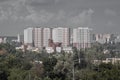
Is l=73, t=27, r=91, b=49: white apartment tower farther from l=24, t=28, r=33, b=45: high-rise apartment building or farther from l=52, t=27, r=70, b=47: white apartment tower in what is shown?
l=24, t=28, r=33, b=45: high-rise apartment building

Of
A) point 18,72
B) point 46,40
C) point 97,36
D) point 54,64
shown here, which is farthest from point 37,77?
point 97,36

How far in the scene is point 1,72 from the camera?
88.3 feet

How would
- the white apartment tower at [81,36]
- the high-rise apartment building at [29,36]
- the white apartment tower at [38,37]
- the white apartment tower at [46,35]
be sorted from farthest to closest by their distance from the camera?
the high-rise apartment building at [29,36] → the white apartment tower at [38,37] → the white apartment tower at [46,35] → the white apartment tower at [81,36]

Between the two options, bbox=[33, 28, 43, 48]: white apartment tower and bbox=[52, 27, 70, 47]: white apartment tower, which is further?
bbox=[33, 28, 43, 48]: white apartment tower

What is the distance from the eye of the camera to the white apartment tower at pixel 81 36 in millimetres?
108500

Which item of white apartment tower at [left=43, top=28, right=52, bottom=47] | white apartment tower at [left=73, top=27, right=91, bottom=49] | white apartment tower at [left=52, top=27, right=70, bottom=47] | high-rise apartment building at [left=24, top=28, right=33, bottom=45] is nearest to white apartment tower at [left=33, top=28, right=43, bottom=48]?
white apartment tower at [left=43, top=28, right=52, bottom=47]

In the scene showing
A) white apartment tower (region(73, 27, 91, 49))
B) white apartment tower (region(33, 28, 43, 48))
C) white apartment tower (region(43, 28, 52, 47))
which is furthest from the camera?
white apartment tower (region(33, 28, 43, 48))

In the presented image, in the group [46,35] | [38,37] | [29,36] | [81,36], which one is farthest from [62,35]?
[29,36]

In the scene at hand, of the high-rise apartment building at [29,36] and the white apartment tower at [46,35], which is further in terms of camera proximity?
the high-rise apartment building at [29,36]

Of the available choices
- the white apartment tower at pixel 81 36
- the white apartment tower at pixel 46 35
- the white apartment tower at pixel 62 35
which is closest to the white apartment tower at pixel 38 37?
the white apartment tower at pixel 46 35

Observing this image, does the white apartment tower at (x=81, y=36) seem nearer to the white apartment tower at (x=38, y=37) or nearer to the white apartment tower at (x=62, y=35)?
the white apartment tower at (x=62, y=35)

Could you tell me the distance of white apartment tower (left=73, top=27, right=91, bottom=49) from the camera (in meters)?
108

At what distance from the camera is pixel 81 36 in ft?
373

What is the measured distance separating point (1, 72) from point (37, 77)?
2165 mm
